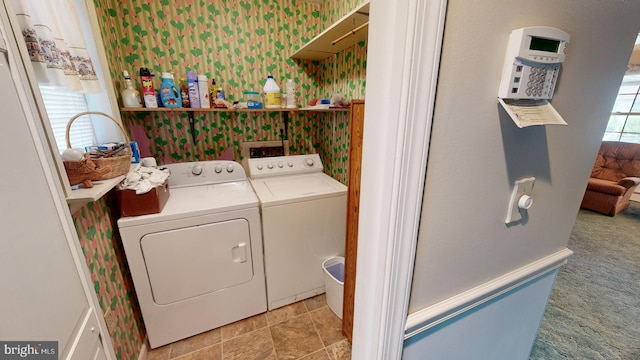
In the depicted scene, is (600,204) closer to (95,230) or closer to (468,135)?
(468,135)

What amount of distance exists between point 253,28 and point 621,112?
21.2 ft

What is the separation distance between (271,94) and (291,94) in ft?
0.63

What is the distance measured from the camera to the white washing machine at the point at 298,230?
1.70 meters

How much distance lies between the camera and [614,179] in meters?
3.69

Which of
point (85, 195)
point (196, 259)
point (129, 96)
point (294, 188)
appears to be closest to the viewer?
point (85, 195)

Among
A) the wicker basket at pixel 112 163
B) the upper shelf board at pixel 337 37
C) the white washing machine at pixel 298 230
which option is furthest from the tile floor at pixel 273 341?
the upper shelf board at pixel 337 37

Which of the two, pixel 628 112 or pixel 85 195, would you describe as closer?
pixel 85 195

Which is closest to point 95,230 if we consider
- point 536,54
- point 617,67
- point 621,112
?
point 536,54

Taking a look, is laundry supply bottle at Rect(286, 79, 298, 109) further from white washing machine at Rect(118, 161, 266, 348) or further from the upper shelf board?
white washing machine at Rect(118, 161, 266, 348)

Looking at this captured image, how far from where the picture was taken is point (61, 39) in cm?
103

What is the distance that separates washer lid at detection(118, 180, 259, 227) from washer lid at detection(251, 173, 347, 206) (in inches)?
3.6

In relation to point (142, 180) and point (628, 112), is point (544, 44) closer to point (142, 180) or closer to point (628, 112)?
point (142, 180)

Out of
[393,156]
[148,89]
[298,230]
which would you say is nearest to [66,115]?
[148,89]

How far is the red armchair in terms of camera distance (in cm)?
340
